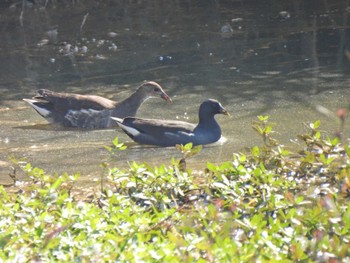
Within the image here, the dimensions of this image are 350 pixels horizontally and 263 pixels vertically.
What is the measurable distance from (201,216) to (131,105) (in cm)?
597

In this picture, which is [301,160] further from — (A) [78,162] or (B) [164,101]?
(B) [164,101]

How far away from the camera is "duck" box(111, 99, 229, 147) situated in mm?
9367

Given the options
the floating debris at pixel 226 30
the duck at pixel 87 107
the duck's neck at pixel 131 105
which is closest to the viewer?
the duck at pixel 87 107

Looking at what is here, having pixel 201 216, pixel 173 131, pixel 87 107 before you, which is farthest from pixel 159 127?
pixel 201 216

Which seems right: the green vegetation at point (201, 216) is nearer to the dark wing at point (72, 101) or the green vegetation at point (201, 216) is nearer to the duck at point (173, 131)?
the duck at point (173, 131)

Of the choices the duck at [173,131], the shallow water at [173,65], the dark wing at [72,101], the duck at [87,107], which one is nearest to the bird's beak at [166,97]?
the duck at [87,107]

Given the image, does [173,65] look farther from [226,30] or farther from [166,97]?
[226,30]

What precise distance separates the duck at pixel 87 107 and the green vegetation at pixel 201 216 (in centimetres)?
394

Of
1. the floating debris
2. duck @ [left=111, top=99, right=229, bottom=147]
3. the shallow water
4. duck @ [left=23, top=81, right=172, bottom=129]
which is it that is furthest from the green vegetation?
the floating debris

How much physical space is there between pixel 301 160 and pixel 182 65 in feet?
21.5

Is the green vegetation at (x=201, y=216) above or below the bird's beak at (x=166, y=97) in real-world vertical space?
above

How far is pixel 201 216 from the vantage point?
15.9 feet

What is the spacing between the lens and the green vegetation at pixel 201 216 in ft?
13.9

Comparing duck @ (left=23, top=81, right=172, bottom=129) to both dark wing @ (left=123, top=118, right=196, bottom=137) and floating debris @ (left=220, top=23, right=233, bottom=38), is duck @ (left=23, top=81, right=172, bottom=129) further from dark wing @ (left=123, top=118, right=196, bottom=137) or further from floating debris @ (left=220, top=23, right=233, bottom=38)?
floating debris @ (left=220, top=23, right=233, bottom=38)
